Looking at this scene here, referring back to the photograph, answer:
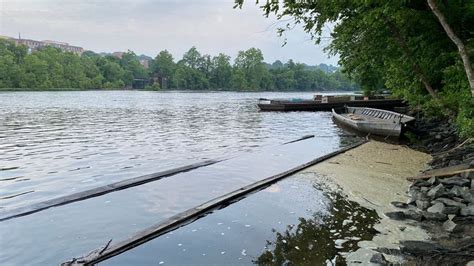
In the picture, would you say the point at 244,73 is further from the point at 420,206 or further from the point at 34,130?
the point at 420,206

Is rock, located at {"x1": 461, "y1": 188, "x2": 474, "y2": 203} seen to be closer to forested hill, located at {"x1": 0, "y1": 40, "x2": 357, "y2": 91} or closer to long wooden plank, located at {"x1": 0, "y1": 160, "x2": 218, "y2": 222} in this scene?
long wooden plank, located at {"x1": 0, "y1": 160, "x2": 218, "y2": 222}

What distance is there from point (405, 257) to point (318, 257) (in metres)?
1.35

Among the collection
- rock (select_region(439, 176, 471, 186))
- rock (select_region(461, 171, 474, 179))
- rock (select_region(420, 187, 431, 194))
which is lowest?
rock (select_region(420, 187, 431, 194))

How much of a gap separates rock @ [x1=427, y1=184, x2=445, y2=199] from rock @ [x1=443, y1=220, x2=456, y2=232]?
4.74ft

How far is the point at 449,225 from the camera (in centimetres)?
702

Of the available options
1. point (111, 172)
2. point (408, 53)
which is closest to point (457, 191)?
point (408, 53)

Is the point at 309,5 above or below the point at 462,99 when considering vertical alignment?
above

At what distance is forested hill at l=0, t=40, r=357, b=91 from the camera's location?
401ft

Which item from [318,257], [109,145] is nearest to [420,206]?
[318,257]

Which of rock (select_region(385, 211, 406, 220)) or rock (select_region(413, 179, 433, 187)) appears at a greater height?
rock (select_region(413, 179, 433, 187))

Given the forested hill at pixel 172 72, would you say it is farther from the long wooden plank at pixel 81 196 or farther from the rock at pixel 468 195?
the rock at pixel 468 195

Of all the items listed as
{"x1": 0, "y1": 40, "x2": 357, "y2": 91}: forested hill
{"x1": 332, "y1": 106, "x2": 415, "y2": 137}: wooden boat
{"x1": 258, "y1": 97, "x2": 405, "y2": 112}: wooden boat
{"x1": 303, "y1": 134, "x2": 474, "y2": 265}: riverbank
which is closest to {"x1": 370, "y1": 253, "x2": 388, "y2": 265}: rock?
{"x1": 303, "y1": 134, "x2": 474, "y2": 265}: riverbank

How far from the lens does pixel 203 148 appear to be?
1833cm

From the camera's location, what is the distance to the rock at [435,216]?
745cm
